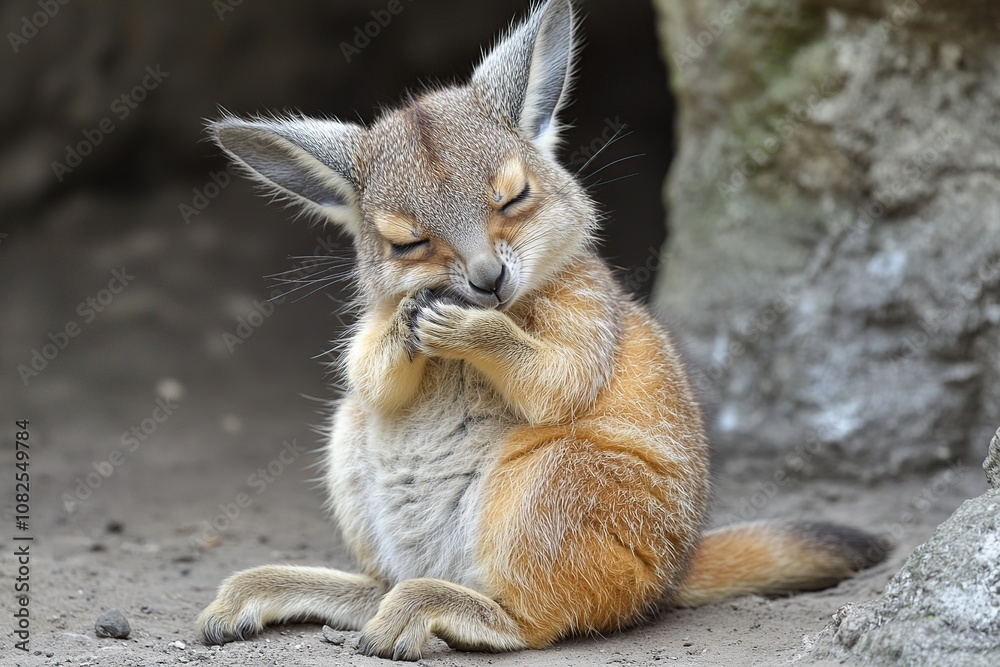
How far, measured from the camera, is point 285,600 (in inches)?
196

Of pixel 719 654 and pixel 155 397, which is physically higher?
pixel 155 397

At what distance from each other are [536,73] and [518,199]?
0.89 metres

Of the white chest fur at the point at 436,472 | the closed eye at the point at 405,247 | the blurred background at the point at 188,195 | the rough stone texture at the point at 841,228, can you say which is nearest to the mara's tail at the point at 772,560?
the rough stone texture at the point at 841,228

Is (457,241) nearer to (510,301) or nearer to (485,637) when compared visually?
(510,301)

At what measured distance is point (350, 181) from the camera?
5.07 metres

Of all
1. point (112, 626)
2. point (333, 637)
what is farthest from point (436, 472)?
point (112, 626)

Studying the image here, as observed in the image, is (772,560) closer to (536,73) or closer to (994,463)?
(994,463)

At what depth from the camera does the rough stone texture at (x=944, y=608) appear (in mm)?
3324

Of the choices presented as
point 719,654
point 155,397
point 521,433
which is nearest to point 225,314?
point 155,397

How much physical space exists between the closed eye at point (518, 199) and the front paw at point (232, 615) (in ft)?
7.17

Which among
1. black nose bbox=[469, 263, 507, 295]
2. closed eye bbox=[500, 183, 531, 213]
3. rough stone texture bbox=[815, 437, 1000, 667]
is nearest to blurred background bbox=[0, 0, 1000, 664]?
closed eye bbox=[500, 183, 531, 213]

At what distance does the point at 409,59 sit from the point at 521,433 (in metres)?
7.52

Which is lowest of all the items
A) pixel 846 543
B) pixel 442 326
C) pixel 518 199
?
Result: pixel 846 543

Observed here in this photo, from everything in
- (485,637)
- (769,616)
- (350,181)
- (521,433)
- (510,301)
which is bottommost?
(769,616)
